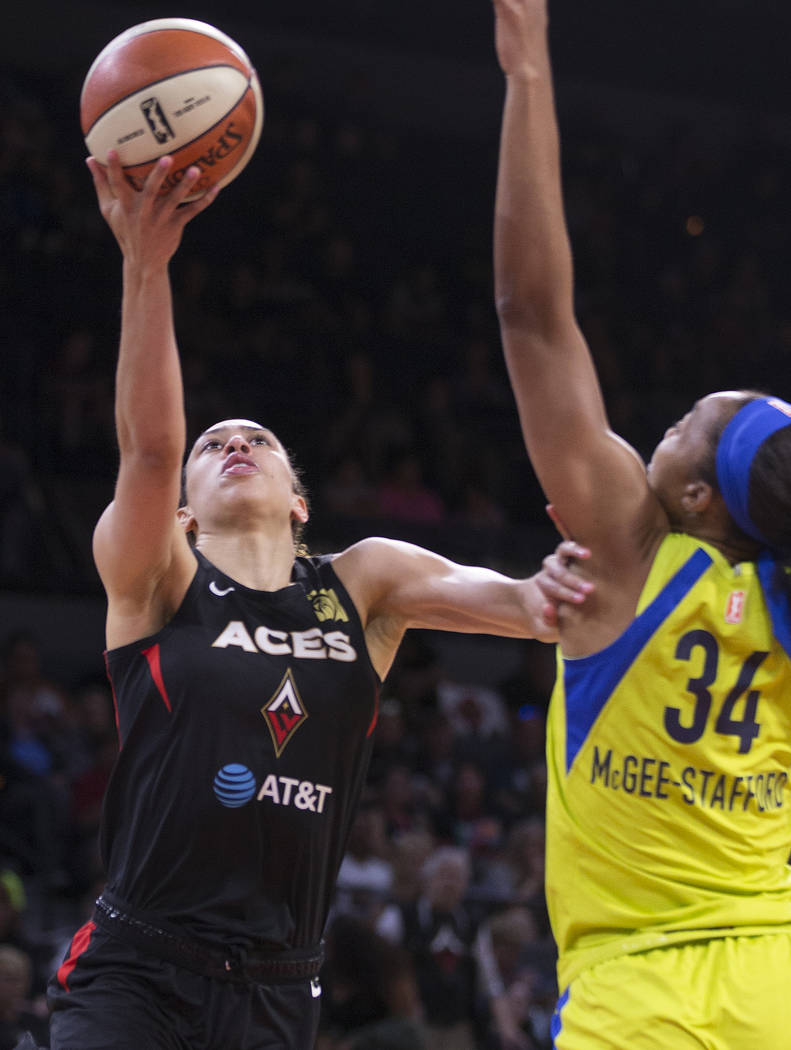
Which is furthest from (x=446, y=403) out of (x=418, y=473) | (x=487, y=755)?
(x=487, y=755)

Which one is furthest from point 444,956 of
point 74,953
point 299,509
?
point 74,953

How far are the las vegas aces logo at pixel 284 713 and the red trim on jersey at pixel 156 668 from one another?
27 cm

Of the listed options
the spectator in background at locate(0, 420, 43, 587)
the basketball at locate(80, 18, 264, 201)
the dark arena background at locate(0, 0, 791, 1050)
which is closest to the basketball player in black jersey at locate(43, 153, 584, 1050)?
the basketball at locate(80, 18, 264, 201)

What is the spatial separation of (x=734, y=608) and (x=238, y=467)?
1880 mm

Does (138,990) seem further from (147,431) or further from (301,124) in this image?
(301,124)

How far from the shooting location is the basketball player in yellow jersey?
262 centimetres

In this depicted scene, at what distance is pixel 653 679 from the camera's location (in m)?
2.70

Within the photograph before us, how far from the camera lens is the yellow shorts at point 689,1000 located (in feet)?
8.42

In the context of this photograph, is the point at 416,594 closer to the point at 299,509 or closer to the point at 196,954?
the point at 299,509

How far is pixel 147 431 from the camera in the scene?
343cm

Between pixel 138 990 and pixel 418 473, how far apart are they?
855 cm

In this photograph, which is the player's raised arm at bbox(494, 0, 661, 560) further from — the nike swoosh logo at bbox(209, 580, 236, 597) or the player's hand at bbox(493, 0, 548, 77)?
the nike swoosh logo at bbox(209, 580, 236, 597)

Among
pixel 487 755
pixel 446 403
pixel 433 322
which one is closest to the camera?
pixel 487 755

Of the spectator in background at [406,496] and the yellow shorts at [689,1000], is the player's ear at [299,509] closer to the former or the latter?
the yellow shorts at [689,1000]
